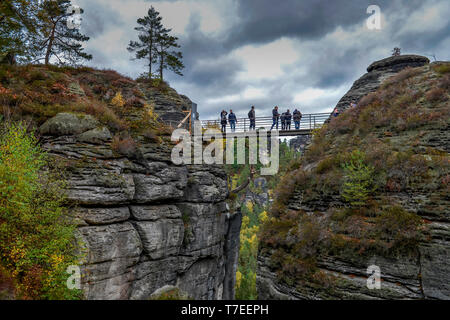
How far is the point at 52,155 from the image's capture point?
1288 cm

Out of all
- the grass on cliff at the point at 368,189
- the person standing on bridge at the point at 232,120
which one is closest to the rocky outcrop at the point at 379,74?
the grass on cliff at the point at 368,189

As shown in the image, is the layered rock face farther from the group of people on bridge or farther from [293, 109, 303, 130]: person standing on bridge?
[293, 109, 303, 130]: person standing on bridge

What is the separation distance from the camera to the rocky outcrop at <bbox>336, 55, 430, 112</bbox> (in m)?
21.4

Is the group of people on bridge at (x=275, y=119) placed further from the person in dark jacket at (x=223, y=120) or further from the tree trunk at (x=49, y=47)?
the tree trunk at (x=49, y=47)

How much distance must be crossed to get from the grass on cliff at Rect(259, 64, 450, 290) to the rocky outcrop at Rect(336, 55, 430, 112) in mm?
6424

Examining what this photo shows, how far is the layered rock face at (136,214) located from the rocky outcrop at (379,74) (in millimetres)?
14913

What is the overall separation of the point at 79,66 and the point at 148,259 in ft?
70.8

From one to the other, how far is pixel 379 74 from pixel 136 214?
25.3 metres

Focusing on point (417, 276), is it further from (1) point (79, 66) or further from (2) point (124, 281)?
(1) point (79, 66)

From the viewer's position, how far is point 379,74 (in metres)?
22.1

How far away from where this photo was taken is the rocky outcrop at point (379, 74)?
70.1 ft

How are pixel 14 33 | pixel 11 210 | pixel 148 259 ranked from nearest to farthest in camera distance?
pixel 11 210 < pixel 148 259 < pixel 14 33

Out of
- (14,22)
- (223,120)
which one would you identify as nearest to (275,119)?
(223,120)

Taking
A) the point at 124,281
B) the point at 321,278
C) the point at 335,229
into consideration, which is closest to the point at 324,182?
the point at 335,229
